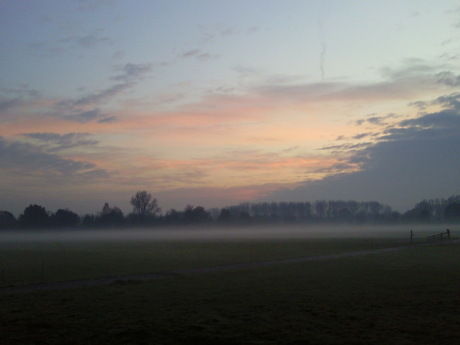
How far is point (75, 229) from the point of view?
573 ft

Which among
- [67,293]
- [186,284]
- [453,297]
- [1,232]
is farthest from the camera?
[1,232]

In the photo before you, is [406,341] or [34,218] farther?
[34,218]

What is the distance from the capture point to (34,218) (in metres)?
168

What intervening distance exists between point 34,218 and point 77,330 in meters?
168

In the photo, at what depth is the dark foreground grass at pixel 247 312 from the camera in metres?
13.2

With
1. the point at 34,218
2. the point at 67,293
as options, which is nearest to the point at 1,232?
the point at 34,218

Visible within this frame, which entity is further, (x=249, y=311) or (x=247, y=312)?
(x=249, y=311)

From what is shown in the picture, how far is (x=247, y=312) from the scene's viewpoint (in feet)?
55.1

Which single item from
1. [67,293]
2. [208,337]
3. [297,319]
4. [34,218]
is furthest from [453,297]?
[34,218]

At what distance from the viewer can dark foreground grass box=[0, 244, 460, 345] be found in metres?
13.2

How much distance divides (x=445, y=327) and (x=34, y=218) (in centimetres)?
17292

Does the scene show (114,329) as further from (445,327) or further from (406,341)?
(445,327)

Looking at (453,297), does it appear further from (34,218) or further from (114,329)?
(34,218)

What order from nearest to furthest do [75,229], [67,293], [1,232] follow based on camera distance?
1. [67,293]
2. [1,232]
3. [75,229]
